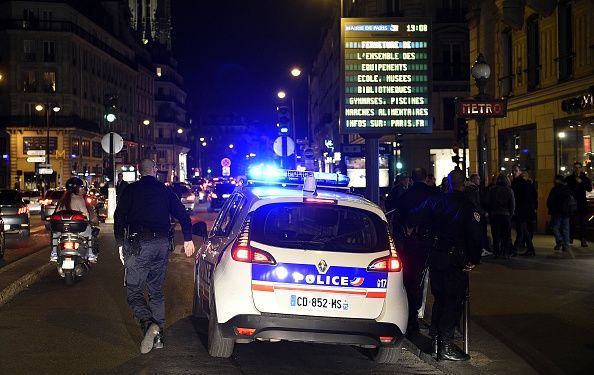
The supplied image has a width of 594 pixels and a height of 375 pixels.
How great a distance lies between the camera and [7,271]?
15.1 meters

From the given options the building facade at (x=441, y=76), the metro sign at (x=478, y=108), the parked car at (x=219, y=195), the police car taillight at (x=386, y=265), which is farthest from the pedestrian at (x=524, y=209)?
the building facade at (x=441, y=76)

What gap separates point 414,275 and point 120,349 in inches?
133

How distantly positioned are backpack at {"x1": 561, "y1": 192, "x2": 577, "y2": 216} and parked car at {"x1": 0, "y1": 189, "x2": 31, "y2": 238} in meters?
16.3

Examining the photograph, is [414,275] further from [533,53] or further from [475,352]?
[533,53]

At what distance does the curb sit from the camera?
40.4 feet

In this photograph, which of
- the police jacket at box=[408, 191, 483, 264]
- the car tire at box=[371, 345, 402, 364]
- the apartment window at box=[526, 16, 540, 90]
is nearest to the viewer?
the car tire at box=[371, 345, 402, 364]

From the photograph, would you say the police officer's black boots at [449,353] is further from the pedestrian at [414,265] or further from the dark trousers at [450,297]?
the pedestrian at [414,265]

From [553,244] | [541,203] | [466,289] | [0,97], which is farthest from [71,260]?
[0,97]

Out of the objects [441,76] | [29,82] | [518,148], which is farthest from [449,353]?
[29,82]

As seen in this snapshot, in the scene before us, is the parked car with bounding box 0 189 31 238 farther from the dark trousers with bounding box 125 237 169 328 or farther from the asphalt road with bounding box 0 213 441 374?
the dark trousers with bounding box 125 237 169 328

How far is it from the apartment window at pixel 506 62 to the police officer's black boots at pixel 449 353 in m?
20.1

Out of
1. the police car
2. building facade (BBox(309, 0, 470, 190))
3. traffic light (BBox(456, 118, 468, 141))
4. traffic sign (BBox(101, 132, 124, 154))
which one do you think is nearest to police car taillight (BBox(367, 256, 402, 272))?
the police car

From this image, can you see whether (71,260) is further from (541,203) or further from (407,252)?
(541,203)

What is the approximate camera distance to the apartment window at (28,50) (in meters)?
83.7
